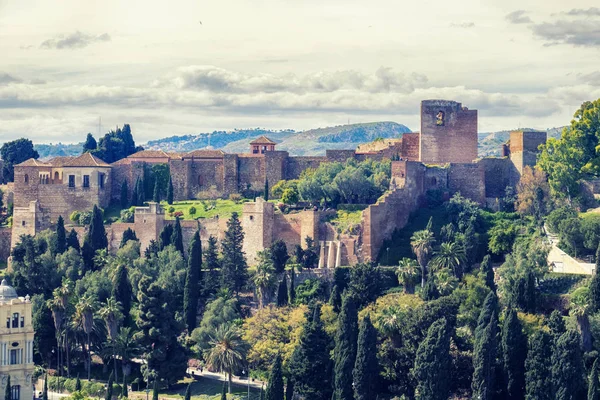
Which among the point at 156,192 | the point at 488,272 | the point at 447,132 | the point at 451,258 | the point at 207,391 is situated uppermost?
the point at 447,132

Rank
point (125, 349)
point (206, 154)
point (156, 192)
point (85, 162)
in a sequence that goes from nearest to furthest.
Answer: point (125, 349) → point (156, 192) → point (85, 162) → point (206, 154)

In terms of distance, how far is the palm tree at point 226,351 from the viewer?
66.9 meters

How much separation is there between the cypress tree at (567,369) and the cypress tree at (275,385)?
11.5 metres

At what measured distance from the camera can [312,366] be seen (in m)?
64.9

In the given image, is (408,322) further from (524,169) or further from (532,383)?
(524,169)

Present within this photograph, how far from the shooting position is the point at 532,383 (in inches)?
2451

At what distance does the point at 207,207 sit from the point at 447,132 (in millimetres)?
14096

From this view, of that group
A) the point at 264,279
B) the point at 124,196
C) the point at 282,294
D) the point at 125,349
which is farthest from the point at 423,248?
the point at 124,196

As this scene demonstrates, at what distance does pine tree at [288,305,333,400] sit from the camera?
64.8 metres

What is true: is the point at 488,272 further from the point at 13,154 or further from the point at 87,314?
the point at 13,154

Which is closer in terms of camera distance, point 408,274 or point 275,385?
point 275,385

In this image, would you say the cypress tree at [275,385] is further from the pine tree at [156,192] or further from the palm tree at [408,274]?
the pine tree at [156,192]

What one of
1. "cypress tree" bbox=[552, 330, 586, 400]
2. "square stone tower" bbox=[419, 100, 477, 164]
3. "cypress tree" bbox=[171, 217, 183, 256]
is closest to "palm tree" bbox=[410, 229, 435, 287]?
"square stone tower" bbox=[419, 100, 477, 164]

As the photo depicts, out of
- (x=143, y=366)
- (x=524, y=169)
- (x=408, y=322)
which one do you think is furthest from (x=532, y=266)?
(x=143, y=366)
